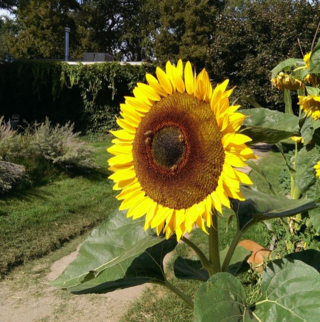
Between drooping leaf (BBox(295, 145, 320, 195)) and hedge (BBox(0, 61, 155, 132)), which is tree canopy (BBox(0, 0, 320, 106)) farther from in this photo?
drooping leaf (BBox(295, 145, 320, 195))

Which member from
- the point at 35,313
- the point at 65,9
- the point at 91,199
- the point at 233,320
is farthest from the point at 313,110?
the point at 65,9

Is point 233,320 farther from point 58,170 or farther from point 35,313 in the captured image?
point 58,170

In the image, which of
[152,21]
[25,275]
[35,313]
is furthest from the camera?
[152,21]

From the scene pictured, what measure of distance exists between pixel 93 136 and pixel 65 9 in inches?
623

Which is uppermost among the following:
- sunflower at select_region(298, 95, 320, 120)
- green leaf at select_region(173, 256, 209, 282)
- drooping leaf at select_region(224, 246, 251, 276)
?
sunflower at select_region(298, 95, 320, 120)

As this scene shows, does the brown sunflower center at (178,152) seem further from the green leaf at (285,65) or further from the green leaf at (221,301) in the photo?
the green leaf at (285,65)

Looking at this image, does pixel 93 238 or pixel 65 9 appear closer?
pixel 93 238

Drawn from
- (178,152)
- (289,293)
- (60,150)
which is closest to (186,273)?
(289,293)

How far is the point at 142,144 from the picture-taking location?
3.27 ft

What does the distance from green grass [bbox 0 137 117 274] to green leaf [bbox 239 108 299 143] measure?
4.09 metres

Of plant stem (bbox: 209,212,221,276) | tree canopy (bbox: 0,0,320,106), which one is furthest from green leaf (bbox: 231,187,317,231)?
tree canopy (bbox: 0,0,320,106)

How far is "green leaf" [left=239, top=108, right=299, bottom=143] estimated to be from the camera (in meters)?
0.90

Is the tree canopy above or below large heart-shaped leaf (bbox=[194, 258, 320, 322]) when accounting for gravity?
above

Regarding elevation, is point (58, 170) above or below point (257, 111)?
below
